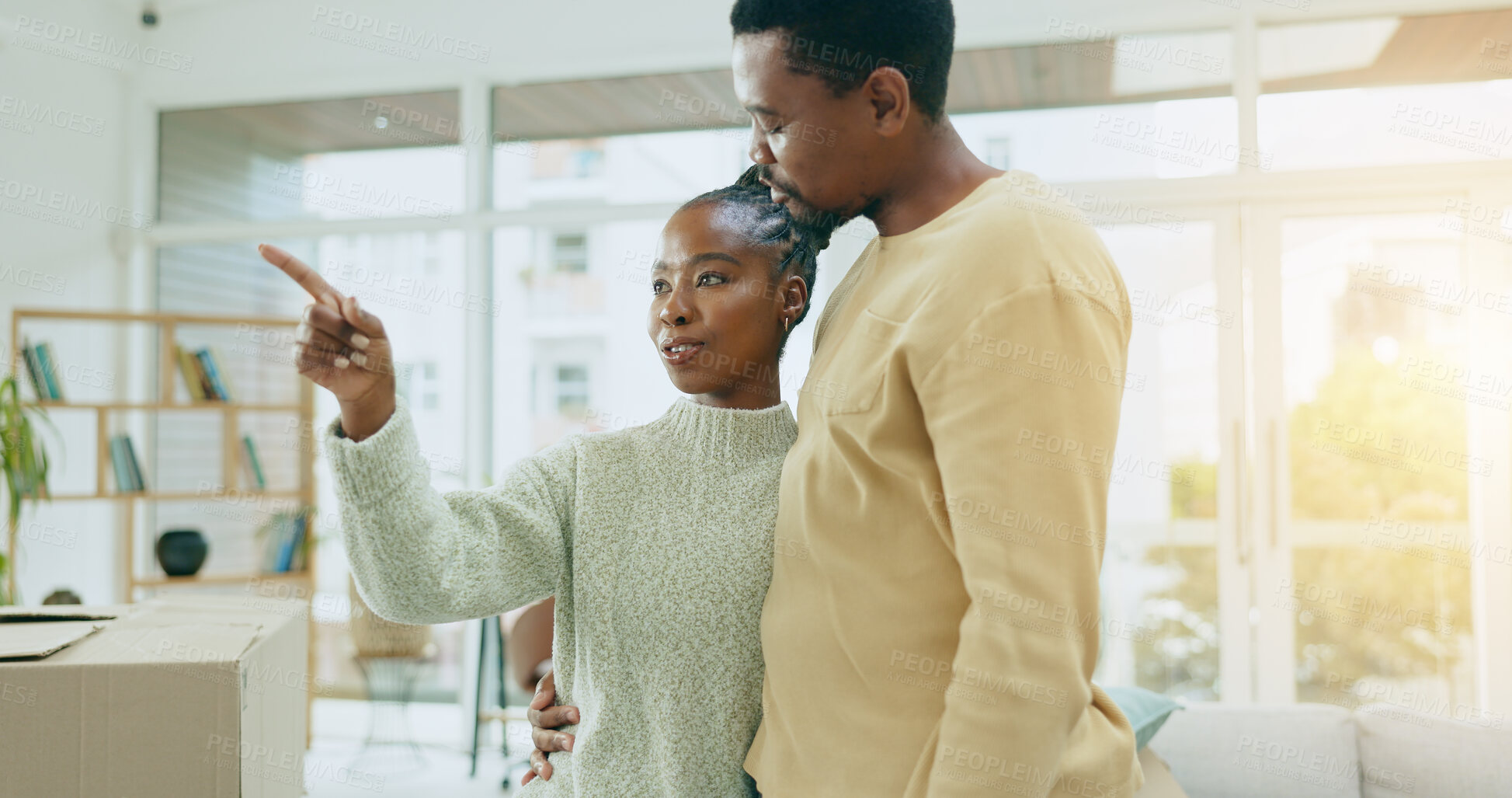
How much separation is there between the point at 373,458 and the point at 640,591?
29 centimetres

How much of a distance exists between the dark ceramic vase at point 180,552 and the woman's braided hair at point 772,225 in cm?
362

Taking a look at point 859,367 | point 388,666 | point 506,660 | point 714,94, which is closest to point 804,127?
point 859,367

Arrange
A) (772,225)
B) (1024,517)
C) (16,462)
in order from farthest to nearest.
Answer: (16,462), (772,225), (1024,517)

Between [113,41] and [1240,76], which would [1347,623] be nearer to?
[1240,76]

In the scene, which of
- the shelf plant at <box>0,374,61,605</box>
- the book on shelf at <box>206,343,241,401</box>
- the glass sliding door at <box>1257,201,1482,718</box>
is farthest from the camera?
the book on shelf at <box>206,343,241,401</box>

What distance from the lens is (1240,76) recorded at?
377 centimetres

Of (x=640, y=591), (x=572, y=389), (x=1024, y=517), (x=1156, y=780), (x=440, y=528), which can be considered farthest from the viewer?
(x=572, y=389)

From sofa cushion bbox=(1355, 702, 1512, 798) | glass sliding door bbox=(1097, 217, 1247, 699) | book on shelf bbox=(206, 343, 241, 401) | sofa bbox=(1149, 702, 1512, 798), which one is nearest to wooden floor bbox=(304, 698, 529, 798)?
book on shelf bbox=(206, 343, 241, 401)

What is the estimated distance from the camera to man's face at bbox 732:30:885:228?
2.80 ft

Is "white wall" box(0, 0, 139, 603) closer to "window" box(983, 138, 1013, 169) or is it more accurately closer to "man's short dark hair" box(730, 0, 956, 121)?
"window" box(983, 138, 1013, 169)

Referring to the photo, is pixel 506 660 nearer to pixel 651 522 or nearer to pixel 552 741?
pixel 552 741

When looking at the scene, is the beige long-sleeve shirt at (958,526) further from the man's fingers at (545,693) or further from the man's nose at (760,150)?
the man's fingers at (545,693)

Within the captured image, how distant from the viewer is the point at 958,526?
776 millimetres

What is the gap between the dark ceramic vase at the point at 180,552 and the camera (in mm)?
3936
